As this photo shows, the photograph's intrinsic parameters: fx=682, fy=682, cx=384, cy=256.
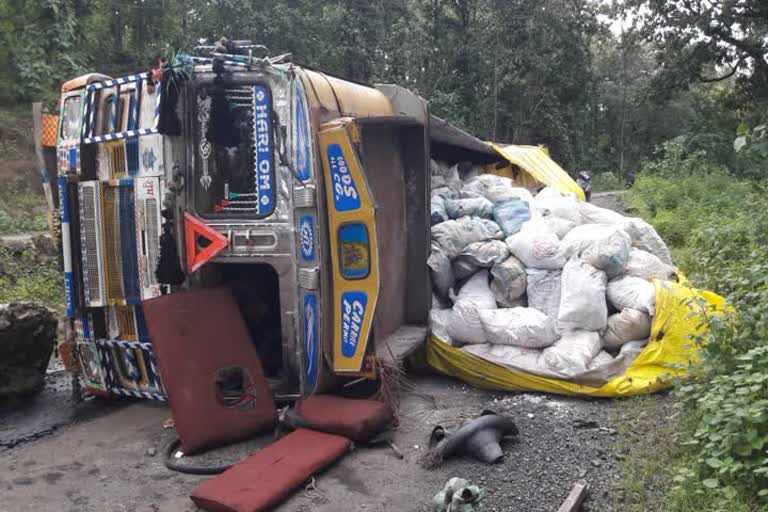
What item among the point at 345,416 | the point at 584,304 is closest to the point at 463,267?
the point at 584,304

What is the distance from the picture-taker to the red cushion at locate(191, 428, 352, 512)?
10.1 ft

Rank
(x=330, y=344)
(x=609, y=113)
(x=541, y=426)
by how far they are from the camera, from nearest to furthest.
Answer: (x=541, y=426) → (x=330, y=344) → (x=609, y=113)

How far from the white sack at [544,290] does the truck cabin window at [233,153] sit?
2045 millimetres

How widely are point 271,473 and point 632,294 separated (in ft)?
8.94

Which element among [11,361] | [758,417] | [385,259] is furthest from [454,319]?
[11,361]

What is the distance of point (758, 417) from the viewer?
2.74 m

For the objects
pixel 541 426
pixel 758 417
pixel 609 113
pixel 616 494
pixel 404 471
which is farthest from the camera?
pixel 609 113

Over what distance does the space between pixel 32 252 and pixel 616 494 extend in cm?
784

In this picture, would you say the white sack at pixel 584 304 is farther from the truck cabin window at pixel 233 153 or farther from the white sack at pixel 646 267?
the truck cabin window at pixel 233 153

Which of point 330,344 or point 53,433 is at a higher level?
point 330,344

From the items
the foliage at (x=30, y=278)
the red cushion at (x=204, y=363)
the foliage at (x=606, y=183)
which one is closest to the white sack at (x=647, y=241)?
the red cushion at (x=204, y=363)

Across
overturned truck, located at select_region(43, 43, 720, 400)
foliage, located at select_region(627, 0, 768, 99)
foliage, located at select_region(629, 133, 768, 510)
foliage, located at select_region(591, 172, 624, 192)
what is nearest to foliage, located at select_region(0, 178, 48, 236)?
overturned truck, located at select_region(43, 43, 720, 400)

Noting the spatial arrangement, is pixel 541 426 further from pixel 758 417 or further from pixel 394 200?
pixel 394 200

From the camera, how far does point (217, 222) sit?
4.14 m
